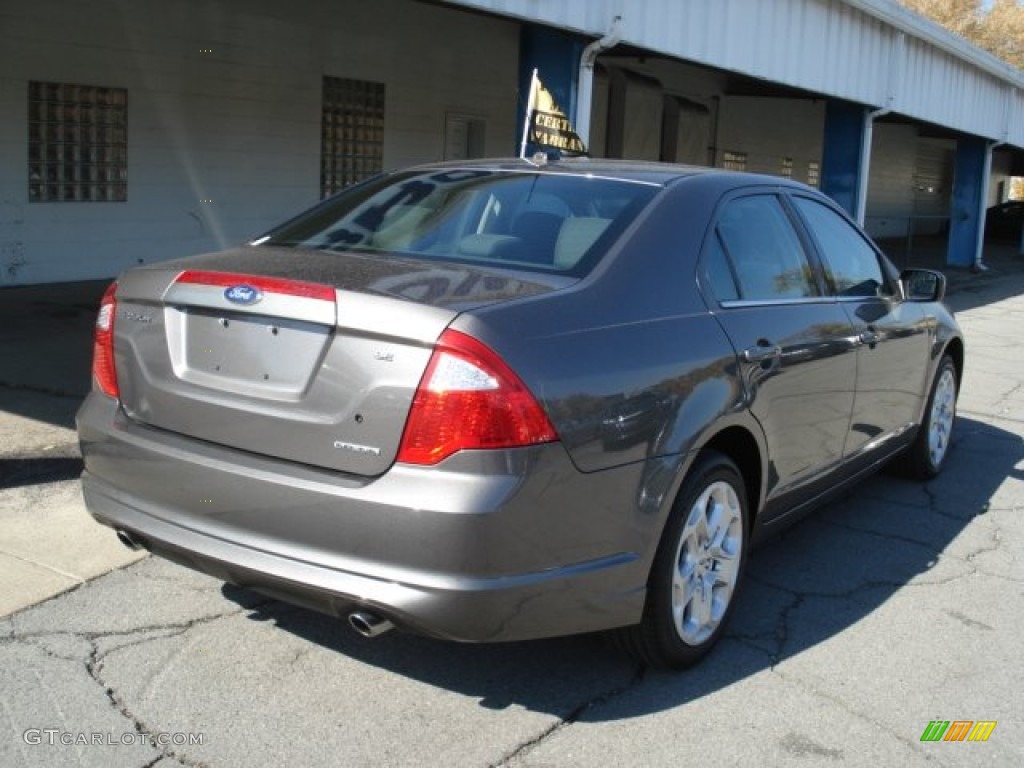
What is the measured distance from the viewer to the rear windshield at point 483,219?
3.70 m

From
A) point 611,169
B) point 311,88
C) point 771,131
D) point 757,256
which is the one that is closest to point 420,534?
point 611,169

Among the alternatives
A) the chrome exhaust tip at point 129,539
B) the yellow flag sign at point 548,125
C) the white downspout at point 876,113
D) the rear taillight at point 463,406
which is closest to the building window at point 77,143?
the yellow flag sign at point 548,125

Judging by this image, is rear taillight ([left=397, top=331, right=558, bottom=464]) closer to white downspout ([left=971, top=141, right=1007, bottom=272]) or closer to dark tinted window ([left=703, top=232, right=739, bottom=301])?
dark tinted window ([left=703, top=232, right=739, bottom=301])

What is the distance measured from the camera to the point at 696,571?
373 centimetres

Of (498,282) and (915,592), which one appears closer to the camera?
(498,282)

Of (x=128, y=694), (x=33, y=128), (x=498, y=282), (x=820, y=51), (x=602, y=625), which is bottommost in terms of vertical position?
(x=128, y=694)

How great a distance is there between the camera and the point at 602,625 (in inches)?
131

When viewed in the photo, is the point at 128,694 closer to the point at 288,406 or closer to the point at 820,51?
the point at 288,406

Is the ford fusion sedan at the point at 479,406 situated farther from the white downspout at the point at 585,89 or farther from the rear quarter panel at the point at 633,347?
the white downspout at the point at 585,89

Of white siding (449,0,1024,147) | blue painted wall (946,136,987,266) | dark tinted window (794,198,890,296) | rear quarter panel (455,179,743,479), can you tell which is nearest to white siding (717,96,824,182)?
blue painted wall (946,136,987,266)

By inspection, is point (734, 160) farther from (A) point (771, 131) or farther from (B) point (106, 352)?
(B) point (106, 352)

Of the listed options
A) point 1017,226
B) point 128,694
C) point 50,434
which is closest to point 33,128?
point 50,434

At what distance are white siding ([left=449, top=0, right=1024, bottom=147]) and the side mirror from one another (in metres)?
3.73

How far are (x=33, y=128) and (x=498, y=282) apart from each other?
9.20 meters
